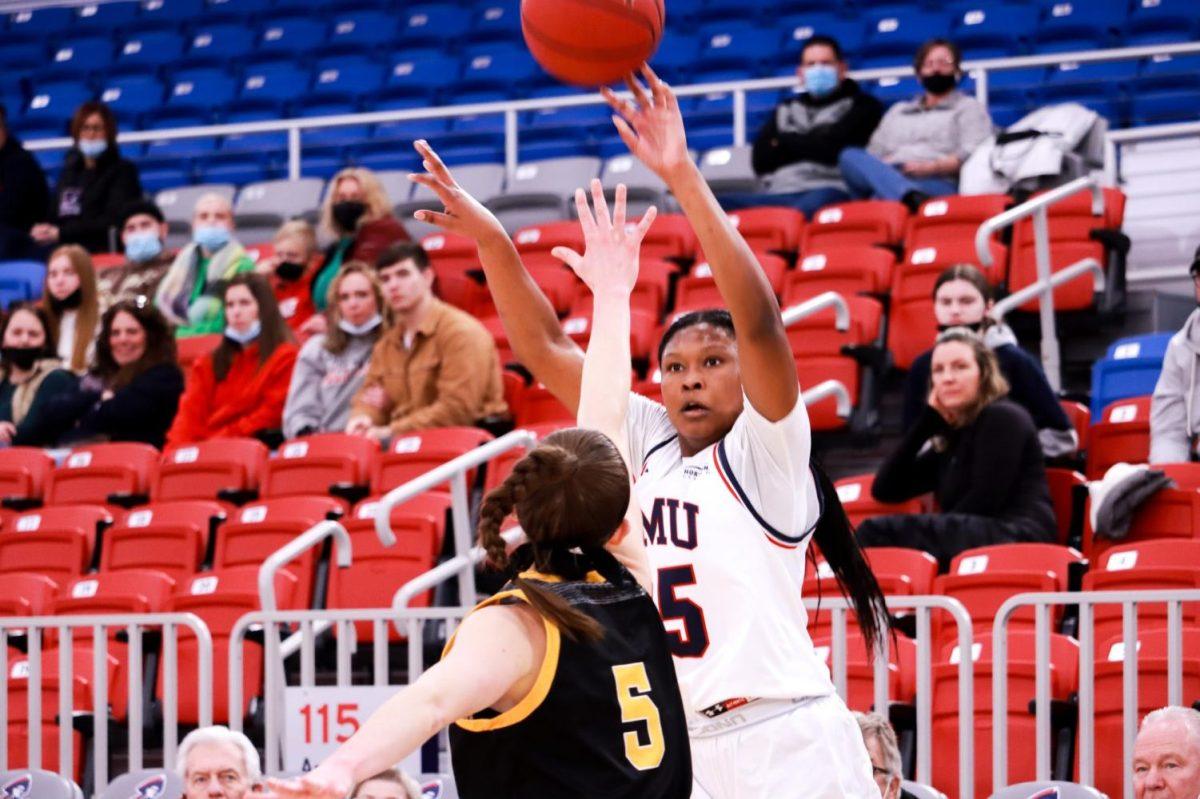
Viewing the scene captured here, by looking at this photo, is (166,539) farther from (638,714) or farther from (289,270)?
(638,714)

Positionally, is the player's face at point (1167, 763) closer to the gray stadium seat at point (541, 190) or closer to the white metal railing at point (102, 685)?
the white metal railing at point (102, 685)

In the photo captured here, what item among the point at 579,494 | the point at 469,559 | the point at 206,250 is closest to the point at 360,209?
the point at 206,250

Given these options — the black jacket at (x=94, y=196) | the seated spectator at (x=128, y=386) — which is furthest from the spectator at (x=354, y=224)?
the black jacket at (x=94, y=196)

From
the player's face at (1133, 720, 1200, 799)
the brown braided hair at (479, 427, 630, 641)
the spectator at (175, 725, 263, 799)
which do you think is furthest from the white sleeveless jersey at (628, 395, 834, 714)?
the spectator at (175, 725, 263, 799)

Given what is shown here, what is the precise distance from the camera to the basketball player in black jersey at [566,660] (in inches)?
104

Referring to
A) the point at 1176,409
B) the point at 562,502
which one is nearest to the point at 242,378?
the point at 1176,409

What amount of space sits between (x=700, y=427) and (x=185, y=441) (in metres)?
5.82

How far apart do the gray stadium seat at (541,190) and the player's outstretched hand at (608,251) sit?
7639 millimetres

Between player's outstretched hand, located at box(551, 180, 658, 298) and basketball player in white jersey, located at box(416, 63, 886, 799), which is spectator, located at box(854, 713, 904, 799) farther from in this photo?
player's outstretched hand, located at box(551, 180, 658, 298)

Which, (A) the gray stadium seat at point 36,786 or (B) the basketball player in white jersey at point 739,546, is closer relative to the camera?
(B) the basketball player in white jersey at point 739,546

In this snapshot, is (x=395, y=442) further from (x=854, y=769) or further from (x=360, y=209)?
(x=854, y=769)

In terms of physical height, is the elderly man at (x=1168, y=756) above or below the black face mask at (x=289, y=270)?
below

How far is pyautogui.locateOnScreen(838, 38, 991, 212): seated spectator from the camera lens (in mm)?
9953

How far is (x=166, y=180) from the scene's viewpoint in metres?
14.4
